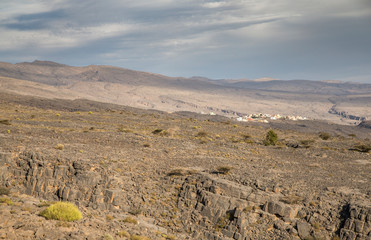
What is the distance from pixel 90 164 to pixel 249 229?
30.0 feet

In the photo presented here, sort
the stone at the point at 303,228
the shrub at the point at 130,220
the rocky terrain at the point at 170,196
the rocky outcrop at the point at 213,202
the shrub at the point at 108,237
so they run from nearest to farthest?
the shrub at the point at 108,237, the rocky terrain at the point at 170,196, the shrub at the point at 130,220, the stone at the point at 303,228, the rocky outcrop at the point at 213,202

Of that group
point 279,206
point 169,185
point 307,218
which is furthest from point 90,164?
point 307,218

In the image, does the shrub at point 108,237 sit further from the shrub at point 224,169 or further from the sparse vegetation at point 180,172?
the shrub at point 224,169

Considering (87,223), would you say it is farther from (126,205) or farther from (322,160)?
(322,160)

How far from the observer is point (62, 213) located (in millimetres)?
11867

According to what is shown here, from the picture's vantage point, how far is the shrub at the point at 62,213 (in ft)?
38.5

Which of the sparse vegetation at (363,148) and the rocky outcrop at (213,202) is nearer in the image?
the rocky outcrop at (213,202)

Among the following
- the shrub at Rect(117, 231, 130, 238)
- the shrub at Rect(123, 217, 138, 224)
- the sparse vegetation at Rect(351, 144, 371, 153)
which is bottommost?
the shrub at Rect(123, 217, 138, 224)

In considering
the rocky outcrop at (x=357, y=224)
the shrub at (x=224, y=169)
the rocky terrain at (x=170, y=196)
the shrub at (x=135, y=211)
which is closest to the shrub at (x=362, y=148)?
the rocky terrain at (x=170, y=196)

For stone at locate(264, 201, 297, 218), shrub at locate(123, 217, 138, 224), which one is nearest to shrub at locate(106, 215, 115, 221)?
shrub at locate(123, 217, 138, 224)

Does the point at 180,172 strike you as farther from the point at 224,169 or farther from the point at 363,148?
the point at 363,148

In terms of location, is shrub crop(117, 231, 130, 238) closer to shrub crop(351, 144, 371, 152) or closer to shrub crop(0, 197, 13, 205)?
shrub crop(0, 197, 13, 205)

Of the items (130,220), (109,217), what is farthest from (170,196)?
(109,217)

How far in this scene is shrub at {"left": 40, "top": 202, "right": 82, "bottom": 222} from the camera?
38.5 feet
